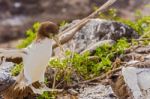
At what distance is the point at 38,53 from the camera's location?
1527 mm

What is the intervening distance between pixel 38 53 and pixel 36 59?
16 mm

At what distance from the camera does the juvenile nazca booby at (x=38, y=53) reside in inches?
59.8

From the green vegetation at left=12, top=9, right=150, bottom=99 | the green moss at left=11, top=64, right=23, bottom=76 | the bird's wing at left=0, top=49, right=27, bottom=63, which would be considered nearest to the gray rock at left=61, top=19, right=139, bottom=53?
the green vegetation at left=12, top=9, right=150, bottom=99

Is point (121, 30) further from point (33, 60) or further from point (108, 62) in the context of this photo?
point (33, 60)

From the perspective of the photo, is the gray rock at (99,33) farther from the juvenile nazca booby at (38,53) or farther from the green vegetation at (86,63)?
the juvenile nazca booby at (38,53)

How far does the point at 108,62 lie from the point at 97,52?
0.11 m

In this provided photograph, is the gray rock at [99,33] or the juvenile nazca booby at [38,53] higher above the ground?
the gray rock at [99,33]

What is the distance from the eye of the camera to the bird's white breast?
1.52 m

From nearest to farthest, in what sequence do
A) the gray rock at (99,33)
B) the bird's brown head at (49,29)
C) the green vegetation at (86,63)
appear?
the bird's brown head at (49,29) → the green vegetation at (86,63) → the gray rock at (99,33)

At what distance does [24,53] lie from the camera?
1559 millimetres

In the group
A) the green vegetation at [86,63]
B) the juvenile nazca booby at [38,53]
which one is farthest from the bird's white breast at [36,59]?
the green vegetation at [86,63]

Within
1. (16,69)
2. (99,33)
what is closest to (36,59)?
(16,69)

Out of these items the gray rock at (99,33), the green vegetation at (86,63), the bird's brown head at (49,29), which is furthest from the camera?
the gray rock at (99,33)

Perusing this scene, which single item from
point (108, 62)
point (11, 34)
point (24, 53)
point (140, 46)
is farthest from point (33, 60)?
point (11, 34)
